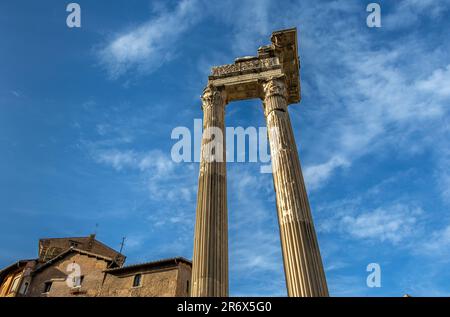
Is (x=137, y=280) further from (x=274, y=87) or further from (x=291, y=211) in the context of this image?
(x=274, y=87)

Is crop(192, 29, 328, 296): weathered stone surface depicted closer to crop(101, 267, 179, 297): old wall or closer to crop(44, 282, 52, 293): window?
crop(101, 267, 179, 297): old wall

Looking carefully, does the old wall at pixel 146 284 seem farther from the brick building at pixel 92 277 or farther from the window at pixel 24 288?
the window at pixel 24 288

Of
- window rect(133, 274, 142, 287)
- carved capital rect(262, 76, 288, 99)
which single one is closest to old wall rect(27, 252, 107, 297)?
window rect(133, 274, 142, 287)

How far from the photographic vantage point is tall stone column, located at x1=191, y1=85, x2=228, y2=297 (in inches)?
351

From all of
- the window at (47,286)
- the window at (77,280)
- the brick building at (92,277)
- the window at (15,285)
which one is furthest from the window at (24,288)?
the window at (77,280)

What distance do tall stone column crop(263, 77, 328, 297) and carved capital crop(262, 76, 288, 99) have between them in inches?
1.8

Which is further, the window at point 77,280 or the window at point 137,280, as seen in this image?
the window at point 77,280

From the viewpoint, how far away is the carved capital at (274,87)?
13698 millimetres

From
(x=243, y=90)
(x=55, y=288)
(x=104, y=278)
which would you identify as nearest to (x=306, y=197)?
(x=243, y=90)

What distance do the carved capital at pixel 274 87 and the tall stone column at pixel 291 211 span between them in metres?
0.05
